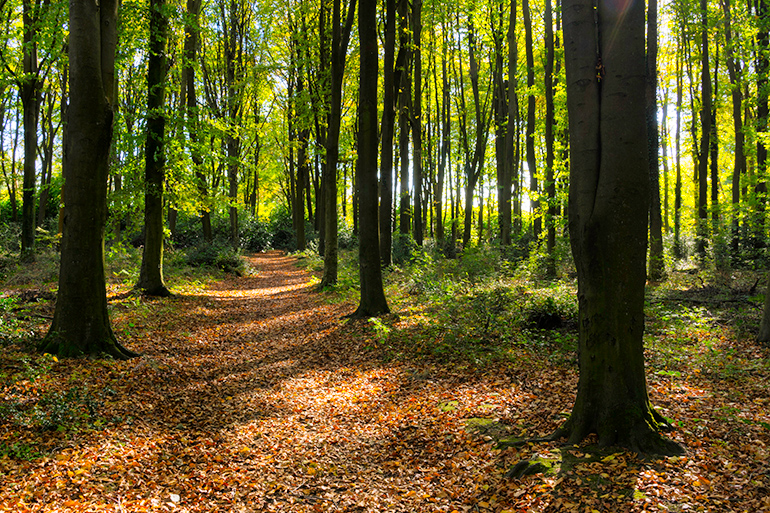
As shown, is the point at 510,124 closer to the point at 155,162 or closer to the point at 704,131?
the point at 704,131

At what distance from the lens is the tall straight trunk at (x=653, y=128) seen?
10.4m

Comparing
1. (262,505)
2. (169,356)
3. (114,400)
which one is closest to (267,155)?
(169,356)

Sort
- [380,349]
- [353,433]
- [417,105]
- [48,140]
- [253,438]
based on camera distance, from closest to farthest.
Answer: [253,438]
[353,433]
[380,349]
[417,105]
[48,140]

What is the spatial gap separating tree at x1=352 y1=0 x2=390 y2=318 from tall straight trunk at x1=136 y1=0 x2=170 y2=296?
490 cm

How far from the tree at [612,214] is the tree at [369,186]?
627 centimetres

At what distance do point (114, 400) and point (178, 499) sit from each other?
2.10 meters

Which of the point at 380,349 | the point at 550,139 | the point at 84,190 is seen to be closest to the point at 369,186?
the point at 380,349

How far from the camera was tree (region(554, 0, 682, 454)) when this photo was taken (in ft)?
11.7

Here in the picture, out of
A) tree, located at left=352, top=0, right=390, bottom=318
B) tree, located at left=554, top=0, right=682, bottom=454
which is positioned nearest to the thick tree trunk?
tree, located at left=352, top=0, right=390, bottom=318

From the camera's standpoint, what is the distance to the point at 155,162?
36.5ft

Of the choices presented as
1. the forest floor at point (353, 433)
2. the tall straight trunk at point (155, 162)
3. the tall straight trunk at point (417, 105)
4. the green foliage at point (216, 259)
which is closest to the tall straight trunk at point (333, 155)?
the tall straight trunk at point (417, 105)

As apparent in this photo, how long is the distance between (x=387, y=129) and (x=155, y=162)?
669 centimetres

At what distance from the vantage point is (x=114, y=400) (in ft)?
16.8

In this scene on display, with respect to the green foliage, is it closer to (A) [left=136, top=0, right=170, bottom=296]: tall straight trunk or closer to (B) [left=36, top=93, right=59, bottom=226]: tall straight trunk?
(A) [left=136, top=0, right=170, bottom=296]: tall straight trunk
